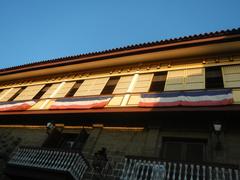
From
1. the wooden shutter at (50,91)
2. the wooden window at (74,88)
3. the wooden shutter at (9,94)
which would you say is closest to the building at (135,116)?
the wooden window at (74,88)

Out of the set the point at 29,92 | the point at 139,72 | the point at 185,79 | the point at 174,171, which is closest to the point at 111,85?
the point at 139,72

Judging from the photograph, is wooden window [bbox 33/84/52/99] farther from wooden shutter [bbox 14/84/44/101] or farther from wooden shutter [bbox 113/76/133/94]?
wooden shutter [bbox 113/76/133/94]

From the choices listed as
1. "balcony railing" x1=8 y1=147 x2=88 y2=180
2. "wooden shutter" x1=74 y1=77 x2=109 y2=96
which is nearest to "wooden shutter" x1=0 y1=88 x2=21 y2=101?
"wooden shutter" x1=74 y1=77 x2=109 y2=96

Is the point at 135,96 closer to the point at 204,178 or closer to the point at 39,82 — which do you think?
the point at 204,178

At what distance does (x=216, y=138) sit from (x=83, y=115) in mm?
5788

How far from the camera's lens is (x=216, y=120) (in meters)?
8.88

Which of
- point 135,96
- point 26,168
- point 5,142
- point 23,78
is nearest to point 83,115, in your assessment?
point 135,96

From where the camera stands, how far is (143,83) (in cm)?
1261

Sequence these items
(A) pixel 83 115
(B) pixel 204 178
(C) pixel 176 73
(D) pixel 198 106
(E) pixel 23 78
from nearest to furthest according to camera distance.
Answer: (B) pixel 204 178
(D) pixel 198 106
(A) pixel 83 115
(C) pixel 176 73
(E) pixel 23 78

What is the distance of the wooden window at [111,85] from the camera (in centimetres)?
1335

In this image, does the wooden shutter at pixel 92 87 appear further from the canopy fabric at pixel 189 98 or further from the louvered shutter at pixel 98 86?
the canopy fabric at pixel 189 98

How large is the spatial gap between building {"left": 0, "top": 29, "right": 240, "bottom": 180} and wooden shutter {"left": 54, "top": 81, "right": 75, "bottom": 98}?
79 millimetres

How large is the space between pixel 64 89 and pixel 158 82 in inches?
235

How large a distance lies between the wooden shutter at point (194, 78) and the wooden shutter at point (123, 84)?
295cm
